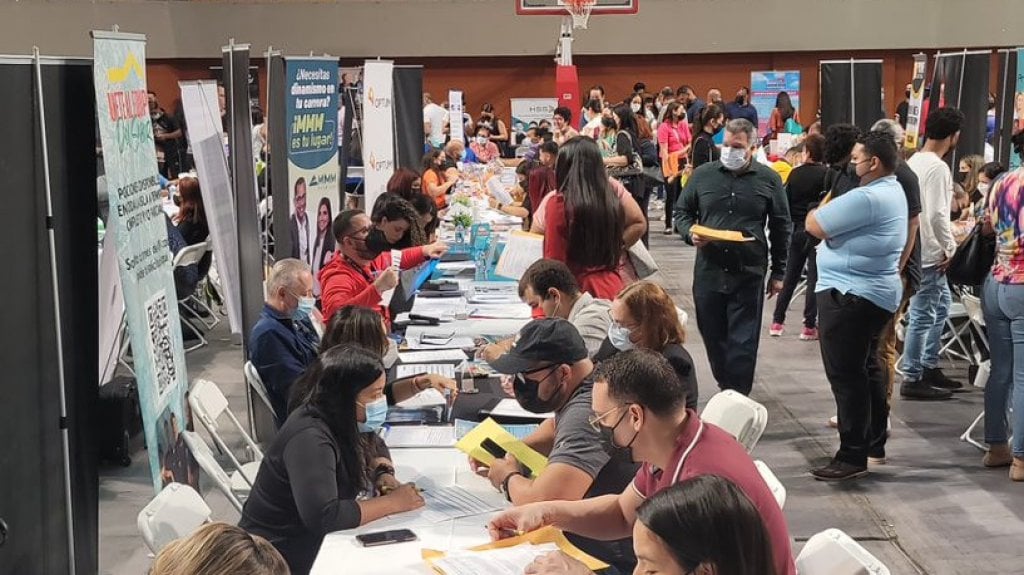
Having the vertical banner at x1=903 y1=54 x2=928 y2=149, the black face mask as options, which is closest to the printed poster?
the black face mask

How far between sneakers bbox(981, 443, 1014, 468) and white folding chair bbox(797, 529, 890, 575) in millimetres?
3205

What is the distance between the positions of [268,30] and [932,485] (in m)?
16.9

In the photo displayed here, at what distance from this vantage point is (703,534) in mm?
1755

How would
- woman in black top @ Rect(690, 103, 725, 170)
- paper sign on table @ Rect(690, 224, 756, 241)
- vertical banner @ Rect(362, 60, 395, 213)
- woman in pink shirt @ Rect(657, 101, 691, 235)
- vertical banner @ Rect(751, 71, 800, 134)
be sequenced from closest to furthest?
1. paper sign on table @ Rect(690, 224, 756, 241)
2. vertical banner @ Rect(362, 60, 395, 213)
3. woman in black top @ Rect(690, 103, 725, 170)
4. woman in pink shirt @ Rect(657, 101, 691, 235)
5. vertical banner @ Rect(751, 71, 800, 134)

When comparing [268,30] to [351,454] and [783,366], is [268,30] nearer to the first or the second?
[783,366]

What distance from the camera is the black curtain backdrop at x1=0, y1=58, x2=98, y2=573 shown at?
298cm

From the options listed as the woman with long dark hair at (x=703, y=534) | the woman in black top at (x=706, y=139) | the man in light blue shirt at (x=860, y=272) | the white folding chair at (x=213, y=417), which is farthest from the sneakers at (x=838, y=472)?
the woman in black top at (x=706, y=139)

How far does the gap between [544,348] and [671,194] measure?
397 inches

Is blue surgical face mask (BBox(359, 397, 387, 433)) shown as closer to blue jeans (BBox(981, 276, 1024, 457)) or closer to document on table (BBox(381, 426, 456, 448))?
document on table (BBox(381, 426, 456, 448))

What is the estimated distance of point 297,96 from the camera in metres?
5.93

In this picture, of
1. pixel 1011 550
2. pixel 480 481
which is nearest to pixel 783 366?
pixel 1011 550

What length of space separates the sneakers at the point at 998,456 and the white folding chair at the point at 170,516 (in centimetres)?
375

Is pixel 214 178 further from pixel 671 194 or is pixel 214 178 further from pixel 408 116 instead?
pixel 671 194

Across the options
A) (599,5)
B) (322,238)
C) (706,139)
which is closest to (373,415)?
(322,238)
